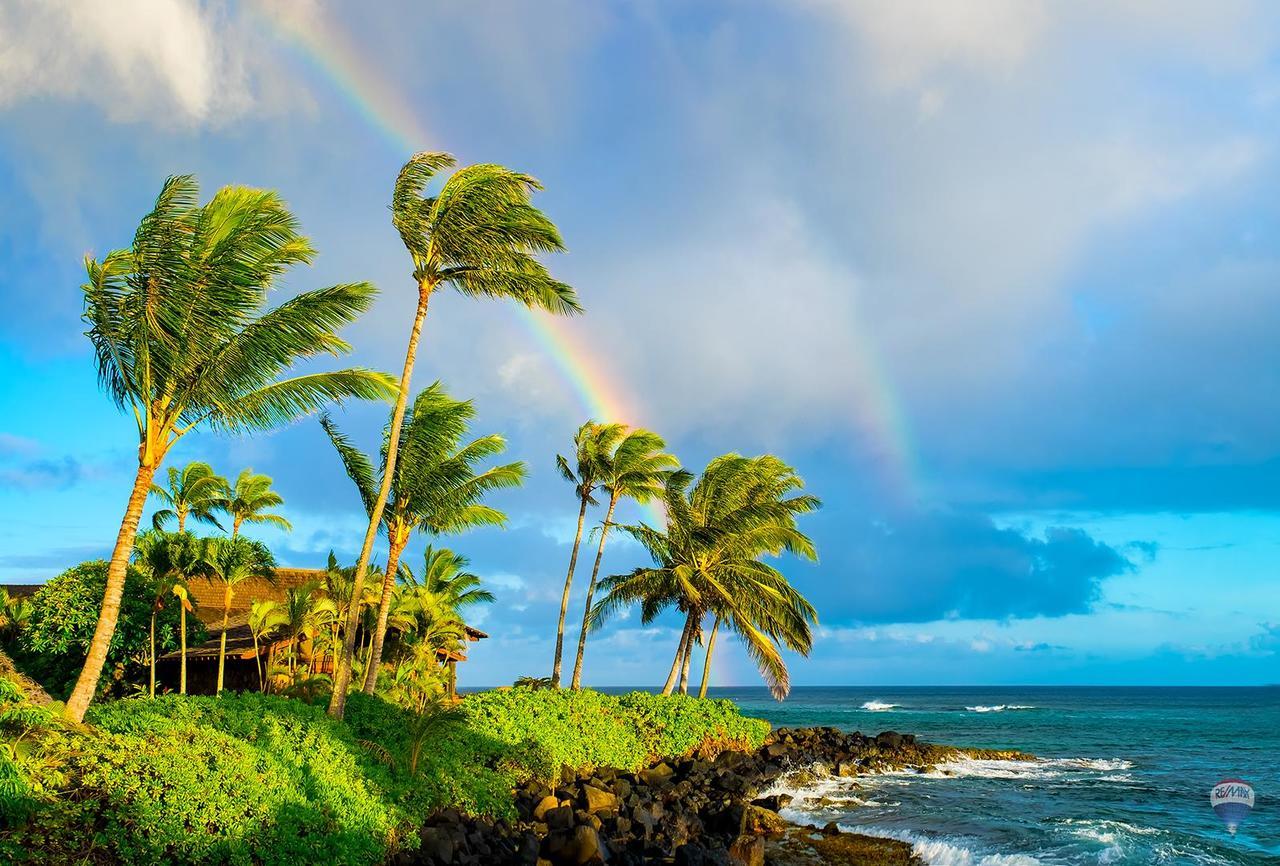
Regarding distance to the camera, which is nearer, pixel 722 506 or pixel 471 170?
pixel 471 170

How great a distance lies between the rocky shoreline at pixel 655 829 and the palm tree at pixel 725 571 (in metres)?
5.93

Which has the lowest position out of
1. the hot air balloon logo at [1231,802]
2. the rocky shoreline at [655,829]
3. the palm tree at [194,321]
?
the hot air balloon logo at [1231,802]

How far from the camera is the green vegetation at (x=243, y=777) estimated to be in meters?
8.92

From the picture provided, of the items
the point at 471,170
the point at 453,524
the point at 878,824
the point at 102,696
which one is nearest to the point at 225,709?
the point at 453,524

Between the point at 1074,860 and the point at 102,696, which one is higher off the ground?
the point at 102,696

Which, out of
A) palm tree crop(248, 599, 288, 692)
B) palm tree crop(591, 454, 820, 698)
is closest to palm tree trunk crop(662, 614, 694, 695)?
palm tree crop(591, 454, 820, 698)

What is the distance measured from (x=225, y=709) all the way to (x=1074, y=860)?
53.4 feet

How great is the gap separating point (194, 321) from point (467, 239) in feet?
18.0

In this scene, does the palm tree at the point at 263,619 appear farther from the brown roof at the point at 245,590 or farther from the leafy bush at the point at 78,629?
the brown roof at the point at 245,590

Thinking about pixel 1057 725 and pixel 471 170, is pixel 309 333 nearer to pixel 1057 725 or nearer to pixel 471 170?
pixel 471 170

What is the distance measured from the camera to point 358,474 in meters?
20.8

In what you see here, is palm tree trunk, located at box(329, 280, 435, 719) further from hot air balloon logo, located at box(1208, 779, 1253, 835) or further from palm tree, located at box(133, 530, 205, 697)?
hot air balloon logo, located at box(1208, 779, 1253, 835)

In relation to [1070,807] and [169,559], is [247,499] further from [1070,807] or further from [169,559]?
[1070,807]

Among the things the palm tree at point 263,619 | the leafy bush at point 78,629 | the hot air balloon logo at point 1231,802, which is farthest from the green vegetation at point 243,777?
the hot air balloon logo at point 1231,802
